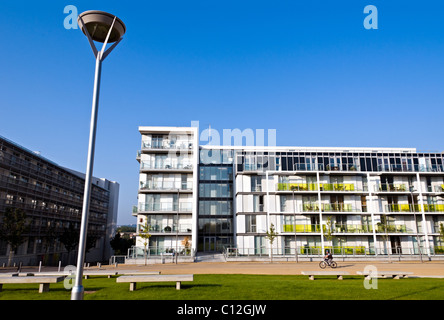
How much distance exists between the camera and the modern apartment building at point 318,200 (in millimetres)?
38750

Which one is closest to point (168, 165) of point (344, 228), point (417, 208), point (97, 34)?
point (344, 228)

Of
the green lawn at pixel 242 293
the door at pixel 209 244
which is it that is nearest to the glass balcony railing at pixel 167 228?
the door at pixel 209 244

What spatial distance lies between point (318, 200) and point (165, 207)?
2007 cm

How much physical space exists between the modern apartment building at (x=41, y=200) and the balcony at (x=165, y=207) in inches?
648

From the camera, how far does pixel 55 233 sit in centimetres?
5084

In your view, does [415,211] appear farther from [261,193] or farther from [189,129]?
[189,129]

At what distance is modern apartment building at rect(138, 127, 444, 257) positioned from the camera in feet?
127

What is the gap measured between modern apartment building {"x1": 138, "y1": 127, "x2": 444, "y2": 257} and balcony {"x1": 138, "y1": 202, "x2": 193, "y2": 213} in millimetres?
131

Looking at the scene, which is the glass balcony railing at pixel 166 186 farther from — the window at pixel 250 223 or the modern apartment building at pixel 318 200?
the window at pixel 250 223

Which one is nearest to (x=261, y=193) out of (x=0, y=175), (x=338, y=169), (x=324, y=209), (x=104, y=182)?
(x=324, y=209)

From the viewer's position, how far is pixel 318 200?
4016cm
